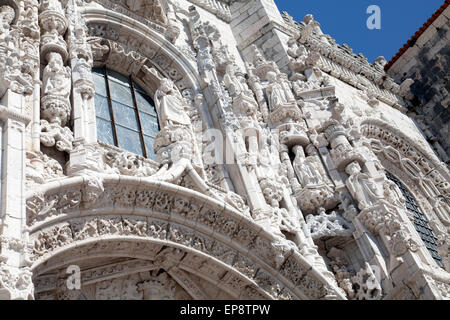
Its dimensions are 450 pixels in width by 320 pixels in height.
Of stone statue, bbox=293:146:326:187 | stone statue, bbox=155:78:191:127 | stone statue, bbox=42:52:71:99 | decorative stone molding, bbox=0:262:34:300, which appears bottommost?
decorative stone molding, bbox=0:262:34:300

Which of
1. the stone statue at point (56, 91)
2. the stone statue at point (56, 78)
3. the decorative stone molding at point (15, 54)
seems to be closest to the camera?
the decorative stone molding at point (15, 54)

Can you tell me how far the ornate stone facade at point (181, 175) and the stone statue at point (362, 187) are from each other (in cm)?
2

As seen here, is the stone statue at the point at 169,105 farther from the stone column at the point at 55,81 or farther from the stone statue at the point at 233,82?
the stone column at the point at 55,81

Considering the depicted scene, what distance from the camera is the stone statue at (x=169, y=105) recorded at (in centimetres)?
829

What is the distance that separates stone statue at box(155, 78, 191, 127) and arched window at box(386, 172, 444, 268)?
5.20 meters

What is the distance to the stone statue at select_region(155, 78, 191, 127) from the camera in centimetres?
829

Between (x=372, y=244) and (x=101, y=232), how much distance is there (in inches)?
143

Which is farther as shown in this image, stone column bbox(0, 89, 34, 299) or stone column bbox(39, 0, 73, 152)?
stone column bbox(39, 0, 73, 152)

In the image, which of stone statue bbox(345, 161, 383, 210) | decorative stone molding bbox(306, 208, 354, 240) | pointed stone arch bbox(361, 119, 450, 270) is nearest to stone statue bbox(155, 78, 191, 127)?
decorative stone molding bbox(306, 208, 354, 240)

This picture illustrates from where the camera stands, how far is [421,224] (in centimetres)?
1170

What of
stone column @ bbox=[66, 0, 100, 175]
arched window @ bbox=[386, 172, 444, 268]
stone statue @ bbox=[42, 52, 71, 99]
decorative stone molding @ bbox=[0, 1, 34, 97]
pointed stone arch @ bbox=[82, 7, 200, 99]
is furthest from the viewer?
arched window @ bbox=[386, 172, 444, 268]

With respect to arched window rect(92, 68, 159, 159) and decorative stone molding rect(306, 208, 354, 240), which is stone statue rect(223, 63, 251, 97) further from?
decorative stone molding rect(306, 208, 354, 240)

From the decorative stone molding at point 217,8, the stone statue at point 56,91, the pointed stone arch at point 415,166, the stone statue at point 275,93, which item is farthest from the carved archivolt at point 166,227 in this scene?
the decorative stone molding at point 217,8

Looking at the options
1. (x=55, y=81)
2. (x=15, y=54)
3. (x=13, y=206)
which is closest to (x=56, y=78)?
(x=55, y=81)
